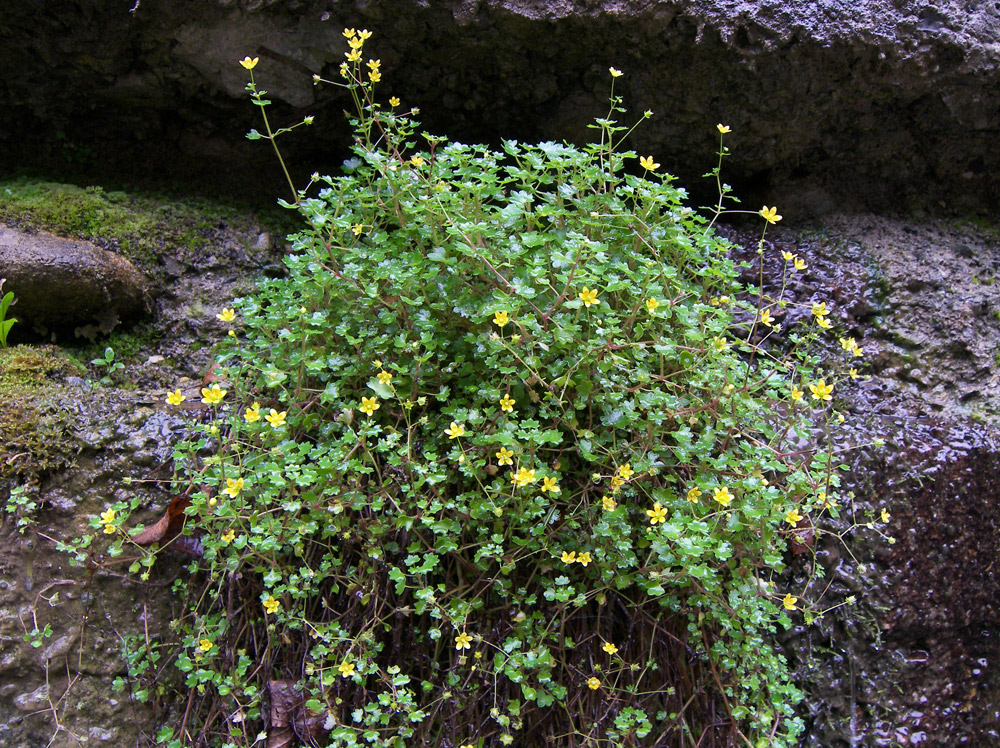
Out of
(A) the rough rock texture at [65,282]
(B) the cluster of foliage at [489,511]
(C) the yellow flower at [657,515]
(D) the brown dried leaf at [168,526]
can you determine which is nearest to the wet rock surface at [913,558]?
(B) the cluster of foliage at [489,511]

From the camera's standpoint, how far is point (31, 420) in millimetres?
1831

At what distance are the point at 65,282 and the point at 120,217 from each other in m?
0.37

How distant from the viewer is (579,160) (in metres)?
1.82

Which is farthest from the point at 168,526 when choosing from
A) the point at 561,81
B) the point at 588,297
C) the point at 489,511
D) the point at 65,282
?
the point at 561,81

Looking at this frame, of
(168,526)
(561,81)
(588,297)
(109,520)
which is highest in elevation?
(561,81)

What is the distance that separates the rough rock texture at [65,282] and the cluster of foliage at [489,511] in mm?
742

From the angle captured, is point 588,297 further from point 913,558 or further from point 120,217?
point 120,217

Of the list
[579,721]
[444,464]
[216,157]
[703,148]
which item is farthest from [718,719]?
[216,157]

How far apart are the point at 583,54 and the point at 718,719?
2.09 m

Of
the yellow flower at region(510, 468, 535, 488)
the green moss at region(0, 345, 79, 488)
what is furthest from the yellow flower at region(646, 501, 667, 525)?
the green moss at region(0, 345, 79, 488)

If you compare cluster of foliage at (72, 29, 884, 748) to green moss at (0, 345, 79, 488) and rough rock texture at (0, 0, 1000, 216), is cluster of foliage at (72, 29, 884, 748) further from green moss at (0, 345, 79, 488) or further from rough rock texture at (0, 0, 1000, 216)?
rough rock texture at (0, 0, 1000, 216)

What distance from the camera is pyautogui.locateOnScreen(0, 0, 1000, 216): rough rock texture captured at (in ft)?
7.55

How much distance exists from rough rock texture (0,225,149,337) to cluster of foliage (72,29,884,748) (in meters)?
0.74

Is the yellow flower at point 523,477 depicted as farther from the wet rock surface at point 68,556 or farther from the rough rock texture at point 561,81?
the rough rock texture at point 561,81
